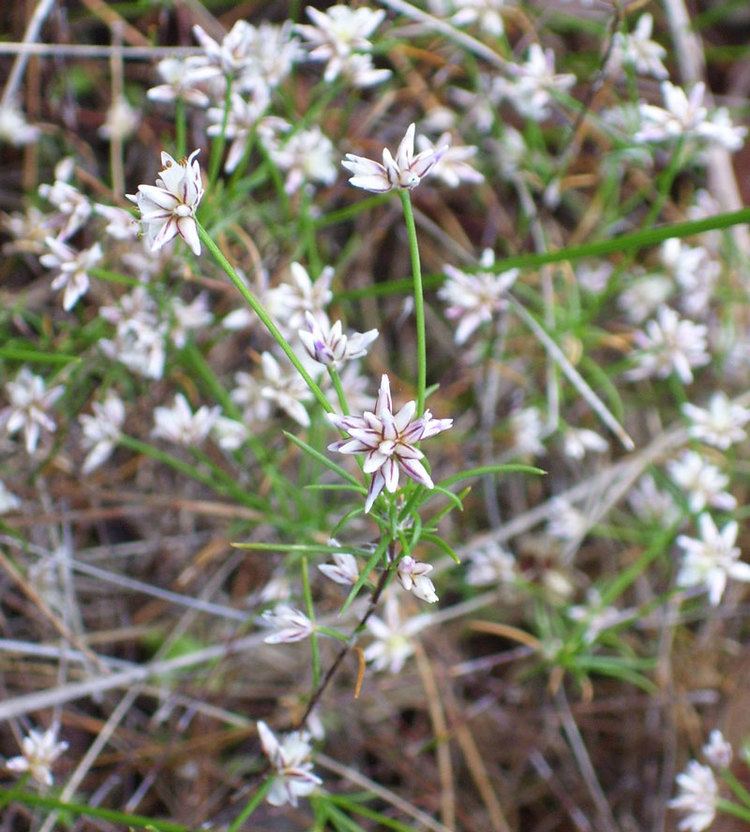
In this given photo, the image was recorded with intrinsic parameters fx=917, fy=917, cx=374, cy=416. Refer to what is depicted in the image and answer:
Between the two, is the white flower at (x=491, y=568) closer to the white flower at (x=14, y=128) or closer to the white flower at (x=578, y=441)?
the white flower at (x=578, y=441)

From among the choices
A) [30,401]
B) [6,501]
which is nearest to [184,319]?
[30,401]

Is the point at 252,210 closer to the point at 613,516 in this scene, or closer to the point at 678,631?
the point at 613,516

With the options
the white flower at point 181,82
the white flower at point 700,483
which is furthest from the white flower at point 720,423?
the white flower at point 181,82

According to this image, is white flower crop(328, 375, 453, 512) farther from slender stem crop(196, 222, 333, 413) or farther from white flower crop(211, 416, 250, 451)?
white flower crop(211, 416, 250, 451)

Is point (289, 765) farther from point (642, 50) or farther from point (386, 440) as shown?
point (642, 50)


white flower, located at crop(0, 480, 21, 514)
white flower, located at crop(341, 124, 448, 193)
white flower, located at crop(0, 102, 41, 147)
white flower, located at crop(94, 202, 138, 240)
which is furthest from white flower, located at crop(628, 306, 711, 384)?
white flower, located at crop(0, 102, 41, 147)

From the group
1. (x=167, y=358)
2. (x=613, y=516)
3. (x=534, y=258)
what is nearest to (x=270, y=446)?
(x=167, y=358)
